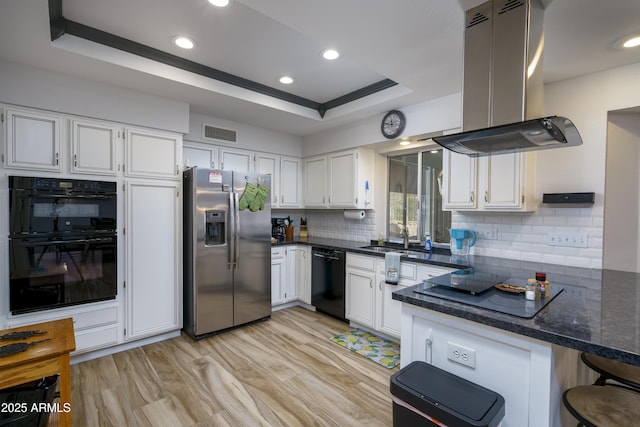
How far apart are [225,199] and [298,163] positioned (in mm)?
1646

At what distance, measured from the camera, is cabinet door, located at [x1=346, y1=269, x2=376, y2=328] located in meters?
3.27

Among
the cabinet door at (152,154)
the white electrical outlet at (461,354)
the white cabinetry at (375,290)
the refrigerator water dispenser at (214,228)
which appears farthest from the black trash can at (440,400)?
the cabinet door at (152,154)

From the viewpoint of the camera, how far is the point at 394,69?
2.37 metres

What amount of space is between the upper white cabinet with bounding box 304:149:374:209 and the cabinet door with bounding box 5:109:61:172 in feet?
9.45

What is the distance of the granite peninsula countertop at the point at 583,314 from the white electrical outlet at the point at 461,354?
7.2 inches

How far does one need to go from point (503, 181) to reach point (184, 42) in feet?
9.22

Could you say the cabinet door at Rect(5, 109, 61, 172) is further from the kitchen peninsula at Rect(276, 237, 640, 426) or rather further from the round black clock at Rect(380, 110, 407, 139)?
the round black clock at Rect(380, 110, 407, 139)

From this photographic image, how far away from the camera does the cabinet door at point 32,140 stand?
7.83 feet

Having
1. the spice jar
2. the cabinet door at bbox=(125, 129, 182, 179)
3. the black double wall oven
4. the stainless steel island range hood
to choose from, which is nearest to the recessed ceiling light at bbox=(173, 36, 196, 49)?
the cabinet door at bbox=(125, 129, 182, 179)

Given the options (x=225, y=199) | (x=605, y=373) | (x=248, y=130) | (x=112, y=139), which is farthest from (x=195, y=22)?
(x=605, y=373)

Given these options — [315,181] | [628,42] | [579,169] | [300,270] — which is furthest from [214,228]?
[628,42]

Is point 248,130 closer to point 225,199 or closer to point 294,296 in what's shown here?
point 225,199

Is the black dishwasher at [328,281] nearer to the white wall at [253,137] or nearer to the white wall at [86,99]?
the white wall at [253,137]

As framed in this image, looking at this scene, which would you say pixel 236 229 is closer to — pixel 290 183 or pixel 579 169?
pixel 290 183
